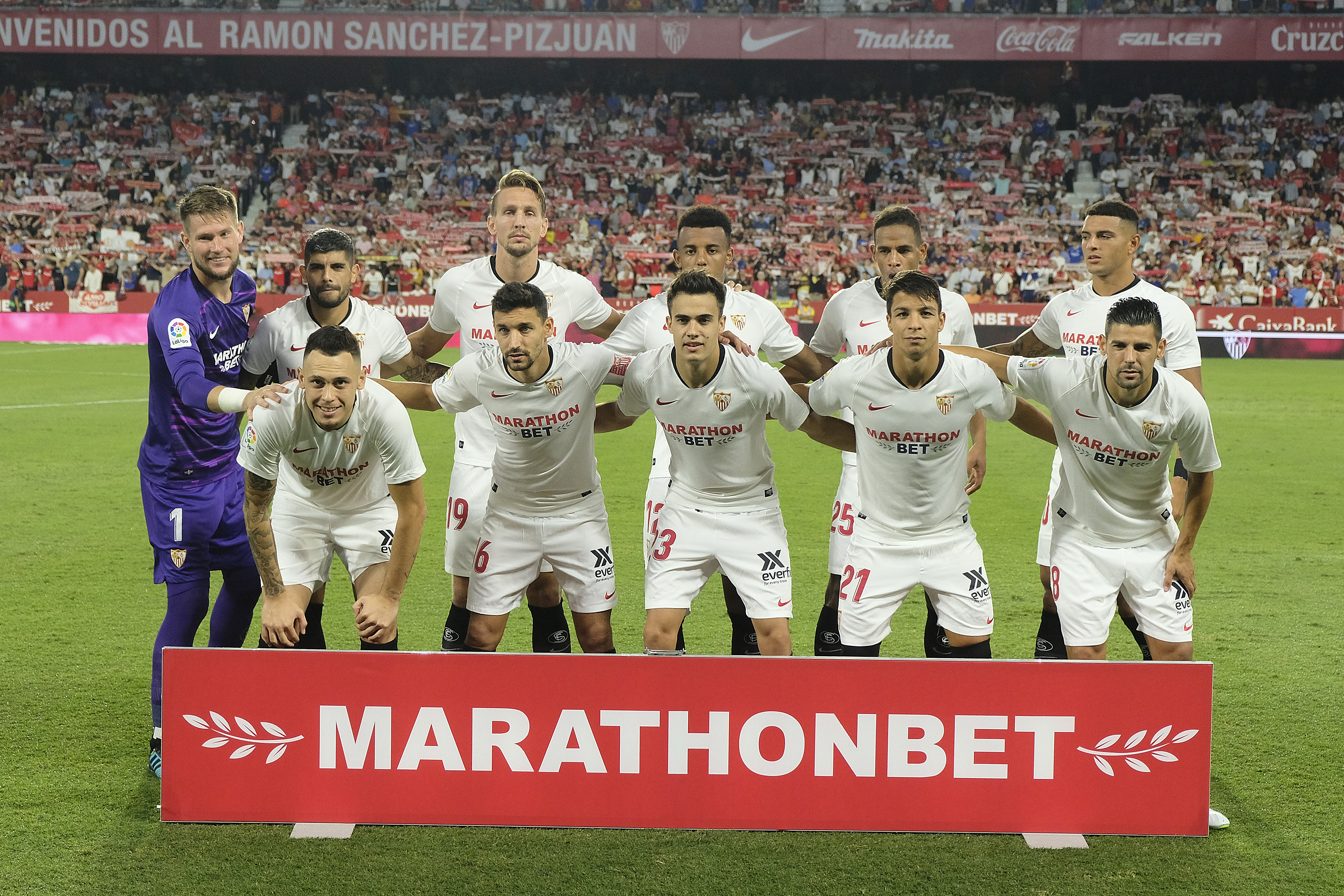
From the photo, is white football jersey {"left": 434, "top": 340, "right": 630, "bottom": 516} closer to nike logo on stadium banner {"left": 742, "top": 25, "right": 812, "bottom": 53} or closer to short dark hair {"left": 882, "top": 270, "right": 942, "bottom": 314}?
short dark hair {"left": 882, "top": 270, "right": 942, "bottom": 314}

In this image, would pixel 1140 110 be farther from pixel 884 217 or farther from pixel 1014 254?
pixel 884 217

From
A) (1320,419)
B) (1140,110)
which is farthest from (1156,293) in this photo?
(1140,110)

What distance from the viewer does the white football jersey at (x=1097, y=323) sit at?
5.34 metres

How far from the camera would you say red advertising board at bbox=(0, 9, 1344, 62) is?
3083 cm

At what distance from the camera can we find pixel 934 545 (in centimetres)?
464

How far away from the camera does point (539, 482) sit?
506 cm

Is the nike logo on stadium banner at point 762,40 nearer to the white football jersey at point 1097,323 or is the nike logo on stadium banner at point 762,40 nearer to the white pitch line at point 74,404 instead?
the white pitch line at point 74,404

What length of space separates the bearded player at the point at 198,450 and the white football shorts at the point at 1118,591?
3.34 m

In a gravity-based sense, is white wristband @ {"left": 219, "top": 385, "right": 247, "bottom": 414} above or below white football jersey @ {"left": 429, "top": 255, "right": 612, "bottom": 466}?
below

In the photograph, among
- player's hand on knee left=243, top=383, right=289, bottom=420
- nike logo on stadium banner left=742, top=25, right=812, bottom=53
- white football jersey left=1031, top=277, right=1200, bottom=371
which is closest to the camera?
player's hand on knee left=243, top=383, right=289, bottom=420

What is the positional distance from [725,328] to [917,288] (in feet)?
3.90

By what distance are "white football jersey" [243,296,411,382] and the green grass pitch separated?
1.68m

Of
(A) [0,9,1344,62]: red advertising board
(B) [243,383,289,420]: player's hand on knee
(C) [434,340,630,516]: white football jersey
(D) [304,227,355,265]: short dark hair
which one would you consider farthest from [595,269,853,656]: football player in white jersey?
(A) [0,9,1344,62]: red advertising board

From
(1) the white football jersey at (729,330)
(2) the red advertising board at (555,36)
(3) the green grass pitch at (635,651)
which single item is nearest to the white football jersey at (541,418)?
(1) the white football jersey at (729,330)
